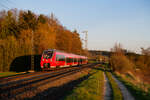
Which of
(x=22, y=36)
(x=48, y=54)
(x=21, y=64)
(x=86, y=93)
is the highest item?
(x=22, y=36)

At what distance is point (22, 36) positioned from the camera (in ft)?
92.9

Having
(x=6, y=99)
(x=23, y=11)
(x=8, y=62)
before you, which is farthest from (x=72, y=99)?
(x=23, y=11)

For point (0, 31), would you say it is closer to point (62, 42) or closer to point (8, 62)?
point (8, 62)

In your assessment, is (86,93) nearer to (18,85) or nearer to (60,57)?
(18,85)

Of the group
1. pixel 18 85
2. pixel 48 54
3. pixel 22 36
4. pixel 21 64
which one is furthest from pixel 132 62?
pixel 22 36

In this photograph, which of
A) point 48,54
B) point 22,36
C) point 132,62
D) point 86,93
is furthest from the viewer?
point 22,36

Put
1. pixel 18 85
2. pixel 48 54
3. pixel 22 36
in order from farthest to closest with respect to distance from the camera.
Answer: pixel 22 36 → pixel 48 54 → pixel 18 85

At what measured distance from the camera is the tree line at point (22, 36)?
71.4ft

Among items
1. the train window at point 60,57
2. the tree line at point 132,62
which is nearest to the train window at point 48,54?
the train window at point 60,57

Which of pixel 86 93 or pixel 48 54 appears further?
pixel 48 54

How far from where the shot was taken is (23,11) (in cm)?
3634

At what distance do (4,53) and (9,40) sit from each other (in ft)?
7.23

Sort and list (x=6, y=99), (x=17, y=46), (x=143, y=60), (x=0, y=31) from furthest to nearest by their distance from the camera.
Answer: (x=0, y=31) → (x=17, y=46) → (x=143, y=60) → (x=6, y=99)

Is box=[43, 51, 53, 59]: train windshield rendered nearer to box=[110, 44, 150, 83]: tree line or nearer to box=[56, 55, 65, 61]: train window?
box=[56, 55, 65, 61]: train window
